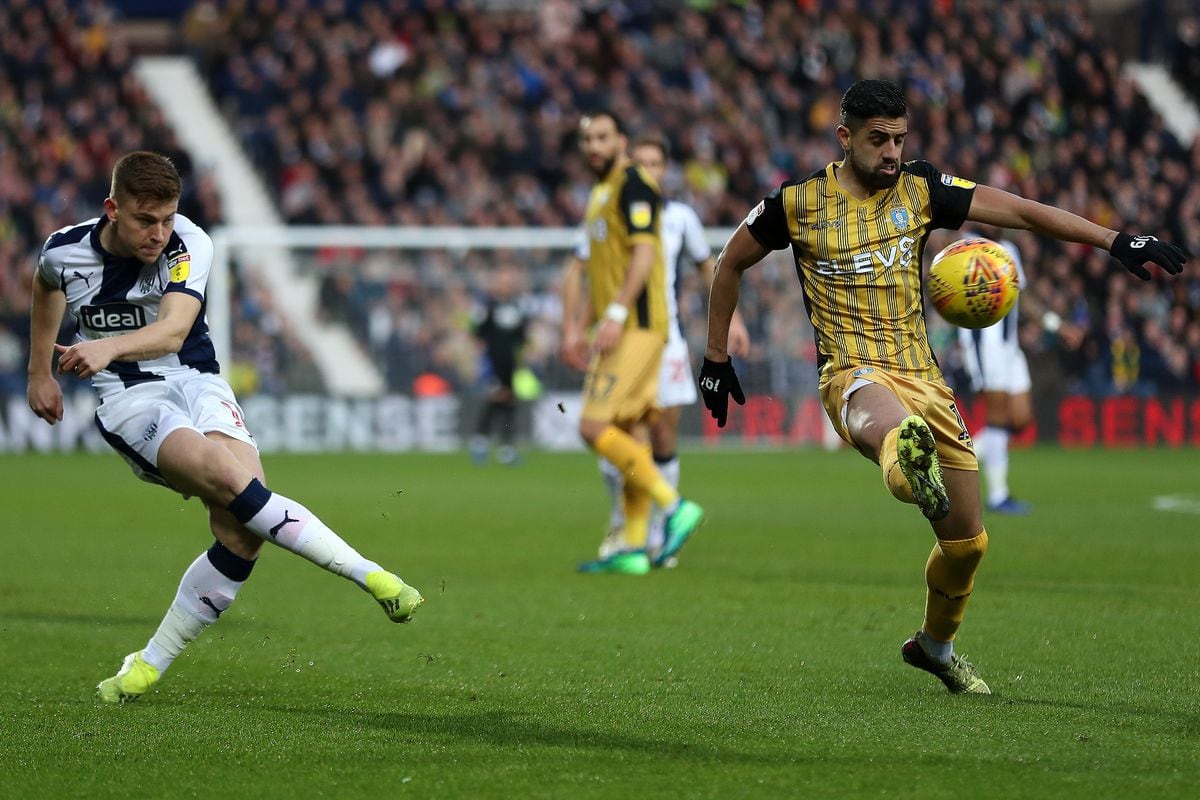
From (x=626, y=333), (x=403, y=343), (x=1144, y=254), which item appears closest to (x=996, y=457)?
(x=626, y=333)

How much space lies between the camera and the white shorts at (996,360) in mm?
14078

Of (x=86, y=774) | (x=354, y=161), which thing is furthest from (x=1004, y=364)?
(x=354, y=161)

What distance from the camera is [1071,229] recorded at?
226 inches

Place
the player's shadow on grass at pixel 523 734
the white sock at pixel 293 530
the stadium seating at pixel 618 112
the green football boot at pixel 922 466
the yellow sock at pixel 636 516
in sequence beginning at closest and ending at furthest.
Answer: the player's shadow on grass at pixel 523 734 < the green football boot at pixel 922 466 < the white sock at pixel 293 530 < the yellow sock at pixel 636 516 < the stadium seating at pixel 618 112

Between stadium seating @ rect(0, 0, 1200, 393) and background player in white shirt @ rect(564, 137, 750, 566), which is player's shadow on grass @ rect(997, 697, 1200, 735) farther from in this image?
stadium seating @ rect(0, 0, 1200, 393)

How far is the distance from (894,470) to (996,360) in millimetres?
9161

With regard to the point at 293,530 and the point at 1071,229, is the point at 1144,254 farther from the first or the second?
the point at 293,530

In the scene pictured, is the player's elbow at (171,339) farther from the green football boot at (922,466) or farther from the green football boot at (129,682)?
the green football boot at (922,466)

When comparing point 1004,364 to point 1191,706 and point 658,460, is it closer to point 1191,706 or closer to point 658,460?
point 658,460

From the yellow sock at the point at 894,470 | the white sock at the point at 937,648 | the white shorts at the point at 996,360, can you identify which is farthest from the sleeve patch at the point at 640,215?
the white shorts at the point at 996,360

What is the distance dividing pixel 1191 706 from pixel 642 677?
1.90 metres

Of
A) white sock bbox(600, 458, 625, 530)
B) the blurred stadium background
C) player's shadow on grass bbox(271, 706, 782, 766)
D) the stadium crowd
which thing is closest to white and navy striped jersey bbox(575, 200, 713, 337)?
white sock bbox(600, 458, 625, 530)

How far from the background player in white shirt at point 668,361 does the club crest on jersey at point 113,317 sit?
192 inches

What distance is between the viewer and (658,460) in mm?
11055
